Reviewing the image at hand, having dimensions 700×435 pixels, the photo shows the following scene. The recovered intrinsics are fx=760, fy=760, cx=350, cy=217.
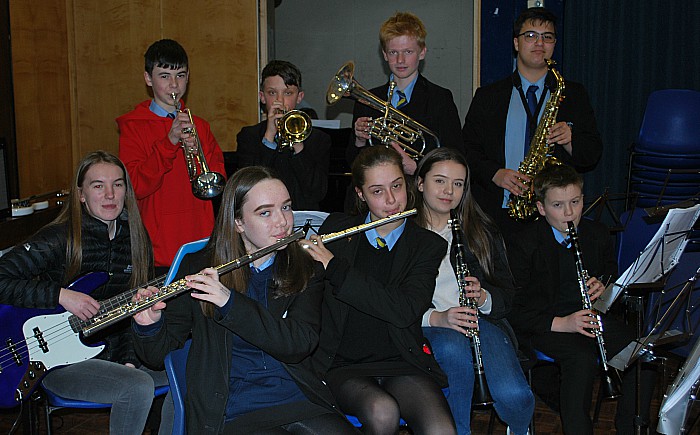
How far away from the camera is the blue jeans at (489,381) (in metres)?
2.65

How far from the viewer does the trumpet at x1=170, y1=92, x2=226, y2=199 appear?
316 centimetres

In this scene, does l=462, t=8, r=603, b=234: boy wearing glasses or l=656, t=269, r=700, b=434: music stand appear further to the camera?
l=462, t=8, r=603, b=234: boy wearing glasses

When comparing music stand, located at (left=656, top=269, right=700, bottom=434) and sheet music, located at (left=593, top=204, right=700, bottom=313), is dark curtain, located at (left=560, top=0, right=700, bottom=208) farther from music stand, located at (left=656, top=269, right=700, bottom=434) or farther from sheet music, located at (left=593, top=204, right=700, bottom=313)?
music stand, located at (left=656, top=269, right=700, bottom=434)

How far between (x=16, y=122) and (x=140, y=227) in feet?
7.33

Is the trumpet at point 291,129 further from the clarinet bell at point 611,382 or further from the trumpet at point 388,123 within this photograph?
the clarinet bell at point 611,382

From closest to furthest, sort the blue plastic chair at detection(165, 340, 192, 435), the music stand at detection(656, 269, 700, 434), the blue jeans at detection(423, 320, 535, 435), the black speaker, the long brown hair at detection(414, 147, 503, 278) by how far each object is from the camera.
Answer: the music stand at detection(656, 269, 700, 434) → the blue plastic chair at detection(165, 340, 192, 435) → the blue jeans at detection(423, 320, 535, 435) → the long brown hair at detection(414, 147, 503, 278) → the black speaker

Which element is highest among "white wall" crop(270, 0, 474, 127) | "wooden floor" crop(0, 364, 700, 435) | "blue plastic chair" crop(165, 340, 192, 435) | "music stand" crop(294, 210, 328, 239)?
"white wall" crop(270, 0, 474, 127)

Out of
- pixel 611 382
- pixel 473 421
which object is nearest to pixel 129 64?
pixel 473 421

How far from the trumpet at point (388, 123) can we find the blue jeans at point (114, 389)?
1.47 meters

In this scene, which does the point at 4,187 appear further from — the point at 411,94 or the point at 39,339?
the point at 411,94

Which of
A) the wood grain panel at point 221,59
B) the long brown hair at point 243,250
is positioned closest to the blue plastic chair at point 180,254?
the long brown hair at point 243,250

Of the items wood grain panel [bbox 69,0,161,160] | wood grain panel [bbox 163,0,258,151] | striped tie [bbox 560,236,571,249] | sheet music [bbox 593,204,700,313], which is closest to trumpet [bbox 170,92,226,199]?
striped tie [bbox 560,236,571,249]

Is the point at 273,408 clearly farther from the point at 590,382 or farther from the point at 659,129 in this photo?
the point at 659,129

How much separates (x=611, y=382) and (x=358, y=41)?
4.07m
